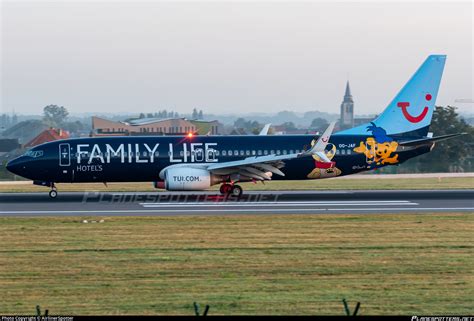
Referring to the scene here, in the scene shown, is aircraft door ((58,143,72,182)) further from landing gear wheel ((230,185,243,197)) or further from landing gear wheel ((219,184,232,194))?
landing gear wheel ((230,185,243,197))

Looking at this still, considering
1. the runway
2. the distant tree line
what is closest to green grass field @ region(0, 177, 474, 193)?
the runway

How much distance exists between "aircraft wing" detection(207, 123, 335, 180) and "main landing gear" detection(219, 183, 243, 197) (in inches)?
36.7

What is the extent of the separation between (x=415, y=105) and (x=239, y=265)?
26.2 m

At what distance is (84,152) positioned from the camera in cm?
4216

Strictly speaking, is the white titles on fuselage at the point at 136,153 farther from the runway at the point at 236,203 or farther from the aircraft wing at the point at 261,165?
the runway at the point at 236,203

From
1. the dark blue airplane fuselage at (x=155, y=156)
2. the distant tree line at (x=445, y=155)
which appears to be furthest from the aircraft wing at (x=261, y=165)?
the distant tree line at (x=445, y=155)

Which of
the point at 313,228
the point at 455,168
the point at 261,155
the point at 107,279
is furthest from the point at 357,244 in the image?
the point at 455,168

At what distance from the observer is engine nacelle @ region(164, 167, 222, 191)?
40.2 m

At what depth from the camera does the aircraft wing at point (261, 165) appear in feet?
130

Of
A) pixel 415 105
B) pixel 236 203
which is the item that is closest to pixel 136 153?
pixel 236 203

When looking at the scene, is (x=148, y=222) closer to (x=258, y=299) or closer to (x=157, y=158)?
(x=157, y=158)

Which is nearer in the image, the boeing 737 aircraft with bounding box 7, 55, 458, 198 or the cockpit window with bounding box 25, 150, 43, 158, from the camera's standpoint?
the boeing 737 aircraft with bounding box 7, 55, 458, 198

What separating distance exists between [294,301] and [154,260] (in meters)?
6.38

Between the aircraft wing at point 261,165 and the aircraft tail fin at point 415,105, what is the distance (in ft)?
18.4
